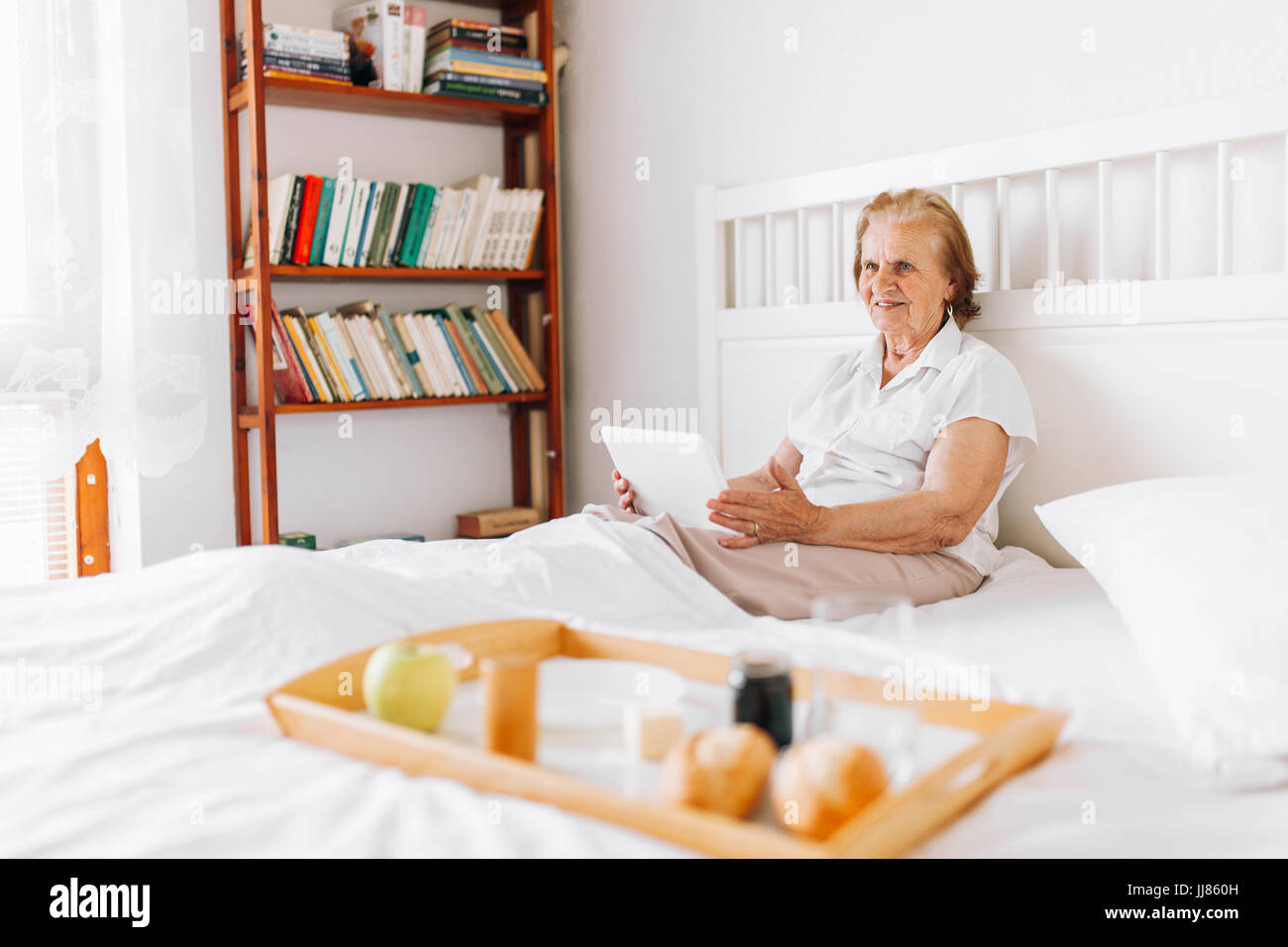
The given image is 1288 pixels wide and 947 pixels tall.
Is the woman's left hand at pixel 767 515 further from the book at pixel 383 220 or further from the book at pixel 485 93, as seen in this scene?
the book at pixel 485 93

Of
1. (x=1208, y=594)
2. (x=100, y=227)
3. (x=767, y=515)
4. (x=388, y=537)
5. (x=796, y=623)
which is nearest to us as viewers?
(x=1208, y=594)

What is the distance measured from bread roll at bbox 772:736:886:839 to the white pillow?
328 millimetres

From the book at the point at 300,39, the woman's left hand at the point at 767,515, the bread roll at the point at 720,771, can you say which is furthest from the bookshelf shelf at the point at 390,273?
the bread roll at the point at 720,771

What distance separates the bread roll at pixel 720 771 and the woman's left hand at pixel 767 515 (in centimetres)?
82

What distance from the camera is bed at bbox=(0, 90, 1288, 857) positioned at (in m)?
0.75

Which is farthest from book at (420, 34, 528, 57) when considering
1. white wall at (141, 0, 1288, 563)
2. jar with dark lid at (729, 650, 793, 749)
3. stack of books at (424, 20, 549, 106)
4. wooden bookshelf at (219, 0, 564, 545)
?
jar with dark lid at (729, 650, 793, 749)

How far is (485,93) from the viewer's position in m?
2.66

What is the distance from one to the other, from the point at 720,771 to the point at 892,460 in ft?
3.73

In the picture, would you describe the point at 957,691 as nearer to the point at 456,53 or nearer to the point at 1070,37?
the point at 1070,37

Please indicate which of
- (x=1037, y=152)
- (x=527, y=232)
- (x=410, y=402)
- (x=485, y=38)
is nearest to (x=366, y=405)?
(x=410, y=402)

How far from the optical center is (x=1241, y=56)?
1605mm

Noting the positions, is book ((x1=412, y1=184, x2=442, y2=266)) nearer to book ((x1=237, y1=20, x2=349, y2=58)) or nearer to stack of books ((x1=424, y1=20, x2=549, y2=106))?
stack of books ((x1=424, y1=20, x2=549, y2=106))

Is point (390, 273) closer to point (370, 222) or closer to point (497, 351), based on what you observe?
point (370, 222)
